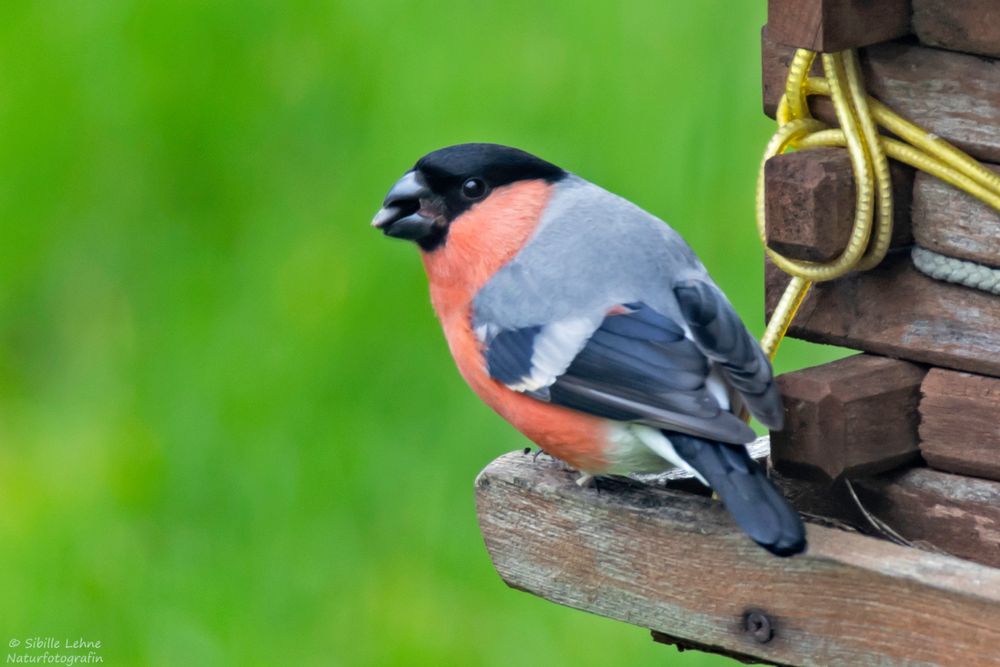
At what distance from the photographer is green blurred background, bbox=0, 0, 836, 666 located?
14.9ft

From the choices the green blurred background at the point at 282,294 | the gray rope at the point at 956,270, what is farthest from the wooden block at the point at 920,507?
the green blurred background at the point at 282,294

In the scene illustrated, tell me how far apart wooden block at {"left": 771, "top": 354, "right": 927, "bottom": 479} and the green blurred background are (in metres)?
1.65

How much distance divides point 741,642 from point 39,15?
359cm

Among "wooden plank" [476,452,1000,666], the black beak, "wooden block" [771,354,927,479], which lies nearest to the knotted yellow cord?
"wooden block" [771,354,927,479]

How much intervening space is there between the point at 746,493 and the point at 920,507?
51 cm

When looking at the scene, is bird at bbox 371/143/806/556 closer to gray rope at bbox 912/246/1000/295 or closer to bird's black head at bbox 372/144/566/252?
bird's black head at bbox 372/144/566/252

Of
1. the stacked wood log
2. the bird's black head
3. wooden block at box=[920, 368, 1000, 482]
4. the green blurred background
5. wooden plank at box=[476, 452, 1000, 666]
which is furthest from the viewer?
the green blurred background

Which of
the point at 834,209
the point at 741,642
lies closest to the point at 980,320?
the point at 834,209

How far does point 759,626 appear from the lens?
2.60 metres

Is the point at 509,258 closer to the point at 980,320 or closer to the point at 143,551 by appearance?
the point at 980,320

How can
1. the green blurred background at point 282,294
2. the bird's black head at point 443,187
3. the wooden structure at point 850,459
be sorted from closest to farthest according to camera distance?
the wooden structure at point 850,459, the bird's black head at point 443,187, the green blurred background at point 282,294

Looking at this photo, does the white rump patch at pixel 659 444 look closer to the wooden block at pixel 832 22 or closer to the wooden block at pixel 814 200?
the wooden block at pixel 814 200

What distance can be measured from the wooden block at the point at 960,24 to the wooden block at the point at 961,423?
0.49 metres

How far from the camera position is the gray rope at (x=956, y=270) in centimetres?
270
